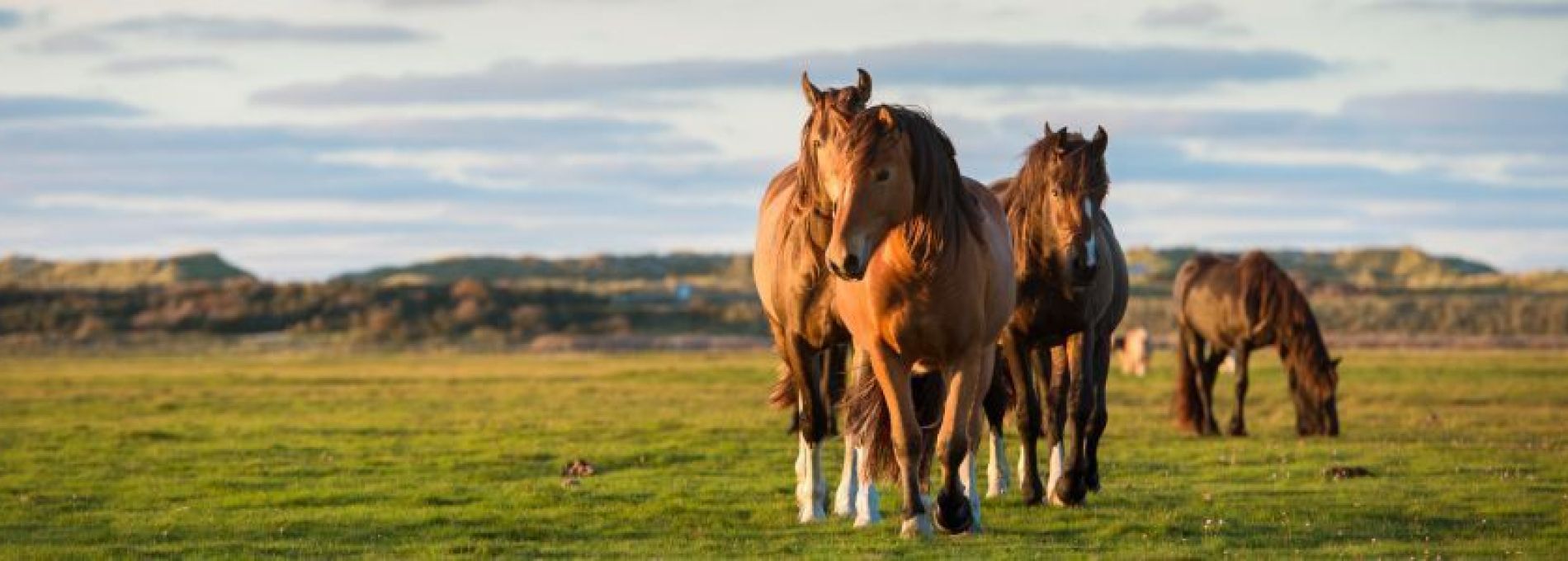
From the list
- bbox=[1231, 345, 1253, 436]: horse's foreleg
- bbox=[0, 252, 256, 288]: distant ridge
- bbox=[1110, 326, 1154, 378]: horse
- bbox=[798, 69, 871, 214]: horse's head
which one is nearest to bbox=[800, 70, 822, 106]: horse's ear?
bbox=[798, 69, 871, 214]: horse's head

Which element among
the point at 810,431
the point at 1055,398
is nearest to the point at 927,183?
the point at 810,431

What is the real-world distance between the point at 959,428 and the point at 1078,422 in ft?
8.59

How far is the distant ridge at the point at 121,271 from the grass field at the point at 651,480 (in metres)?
100.0

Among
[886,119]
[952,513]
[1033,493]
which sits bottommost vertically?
[1033,493]

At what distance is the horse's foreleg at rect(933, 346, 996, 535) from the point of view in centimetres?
1080

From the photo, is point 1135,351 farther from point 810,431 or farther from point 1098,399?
point 810,431

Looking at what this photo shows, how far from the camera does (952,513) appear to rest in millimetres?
11109

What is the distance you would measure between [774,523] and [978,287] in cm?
277

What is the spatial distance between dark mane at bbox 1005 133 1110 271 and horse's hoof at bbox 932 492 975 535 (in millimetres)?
2135

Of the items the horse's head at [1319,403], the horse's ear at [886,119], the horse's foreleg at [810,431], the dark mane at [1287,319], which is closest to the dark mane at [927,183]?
the horse's ear at [886,119]

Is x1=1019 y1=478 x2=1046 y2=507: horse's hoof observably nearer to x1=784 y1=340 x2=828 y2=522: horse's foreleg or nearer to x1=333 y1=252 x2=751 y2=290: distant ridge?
x1=784 y1=340 x2=828 y2=522: horse's foreleg

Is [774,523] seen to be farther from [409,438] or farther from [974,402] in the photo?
[409,438]

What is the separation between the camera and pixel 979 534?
11531 millimetres

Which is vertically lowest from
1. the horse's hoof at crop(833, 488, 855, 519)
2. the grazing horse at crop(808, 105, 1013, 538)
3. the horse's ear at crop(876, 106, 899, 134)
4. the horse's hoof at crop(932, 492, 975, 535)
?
the horse's hoof at crop(833, 488, 855, 519)
